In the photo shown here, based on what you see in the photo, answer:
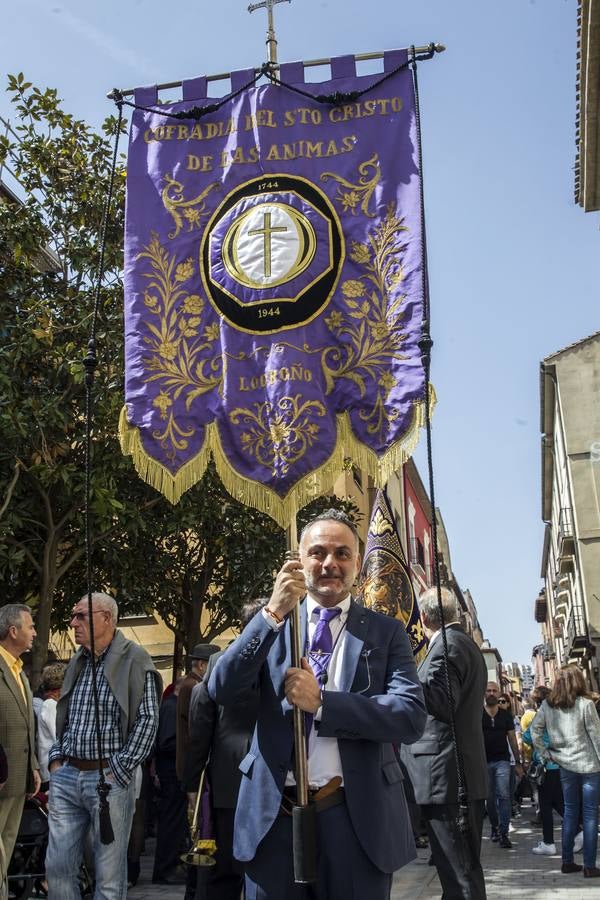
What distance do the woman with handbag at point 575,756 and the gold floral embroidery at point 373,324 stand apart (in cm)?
507

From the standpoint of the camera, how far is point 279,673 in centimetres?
356

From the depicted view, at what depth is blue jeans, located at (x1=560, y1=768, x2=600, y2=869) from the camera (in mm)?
8703

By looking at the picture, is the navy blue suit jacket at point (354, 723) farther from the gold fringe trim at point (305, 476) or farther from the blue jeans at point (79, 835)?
the blue jeans at point (79, 835)

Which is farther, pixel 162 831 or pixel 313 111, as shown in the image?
pixel 162 831

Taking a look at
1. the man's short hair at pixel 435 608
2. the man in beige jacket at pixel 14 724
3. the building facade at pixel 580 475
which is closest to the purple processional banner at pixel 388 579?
the man's short hair at pixel 435 608

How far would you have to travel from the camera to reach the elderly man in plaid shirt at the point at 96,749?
537 centimetres

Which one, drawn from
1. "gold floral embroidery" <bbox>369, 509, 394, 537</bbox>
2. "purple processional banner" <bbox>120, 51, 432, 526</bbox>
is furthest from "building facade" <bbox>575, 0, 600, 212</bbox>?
"purple processional banner" <bbox>120, 51, 432, 526</bbox>

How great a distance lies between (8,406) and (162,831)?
197 inches

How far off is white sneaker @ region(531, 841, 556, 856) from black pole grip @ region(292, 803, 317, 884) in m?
8.38

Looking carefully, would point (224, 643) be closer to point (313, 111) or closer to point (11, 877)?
point (11, 877)

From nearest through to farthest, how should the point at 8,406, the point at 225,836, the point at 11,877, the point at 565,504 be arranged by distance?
the point at 225,836 < the point at 11,877 < the point at 8,406 < the point at 565,504

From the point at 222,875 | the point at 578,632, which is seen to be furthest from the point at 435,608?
the point at 578,632

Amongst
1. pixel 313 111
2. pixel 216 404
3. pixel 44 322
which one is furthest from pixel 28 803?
pixel 44 322

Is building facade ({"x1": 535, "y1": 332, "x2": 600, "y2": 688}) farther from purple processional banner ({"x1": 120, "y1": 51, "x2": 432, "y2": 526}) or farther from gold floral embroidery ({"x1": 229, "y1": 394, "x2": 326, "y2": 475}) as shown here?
gold floral embroidery ({"x1": 229, "y1": 394, "x2": 326, "y2": 475})
